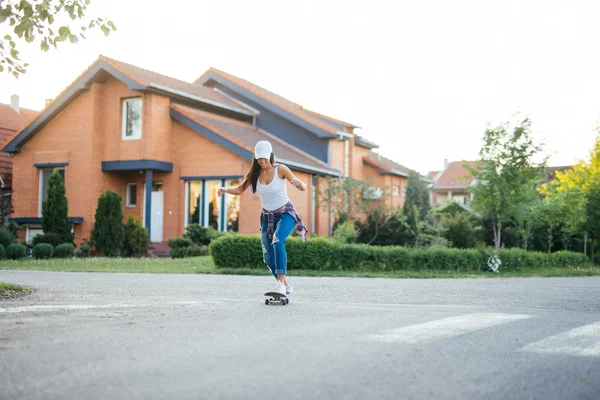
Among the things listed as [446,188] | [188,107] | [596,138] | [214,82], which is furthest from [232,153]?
[446,188]

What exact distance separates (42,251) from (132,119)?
24.4ft

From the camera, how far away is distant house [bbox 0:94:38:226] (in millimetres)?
28423

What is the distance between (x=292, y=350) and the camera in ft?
14.7

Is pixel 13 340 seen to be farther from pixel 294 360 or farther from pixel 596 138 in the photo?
pixel 596 138

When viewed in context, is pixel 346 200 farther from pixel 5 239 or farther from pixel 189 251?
pixel 5 239

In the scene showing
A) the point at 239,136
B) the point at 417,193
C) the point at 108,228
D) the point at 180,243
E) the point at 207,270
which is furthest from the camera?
the point at 417,193

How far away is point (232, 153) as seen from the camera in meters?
25.0

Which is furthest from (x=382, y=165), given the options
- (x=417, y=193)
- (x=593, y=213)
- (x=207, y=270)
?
(x=207, y=270)

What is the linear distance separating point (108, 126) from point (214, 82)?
6.97 meters

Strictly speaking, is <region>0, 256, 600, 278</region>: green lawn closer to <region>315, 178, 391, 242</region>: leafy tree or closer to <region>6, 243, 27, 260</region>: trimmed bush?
<region>6, 243, 27, 260</region>: trimmed bush

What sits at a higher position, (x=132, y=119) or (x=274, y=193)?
(x=132, y=119)

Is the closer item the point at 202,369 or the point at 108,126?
the point at 202,369

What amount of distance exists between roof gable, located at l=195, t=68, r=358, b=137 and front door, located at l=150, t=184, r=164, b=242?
21.4 feet

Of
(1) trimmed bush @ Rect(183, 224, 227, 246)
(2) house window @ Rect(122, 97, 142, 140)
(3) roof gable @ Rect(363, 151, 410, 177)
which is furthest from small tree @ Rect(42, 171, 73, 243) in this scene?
(3) roof gable @ Rect(363, 151, 410, 177)
